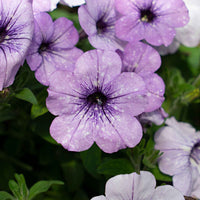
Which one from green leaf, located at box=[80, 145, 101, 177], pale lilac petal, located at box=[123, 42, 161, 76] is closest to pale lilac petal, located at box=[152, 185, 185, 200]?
green leaf, located at box=[80, 145, 101, 177]

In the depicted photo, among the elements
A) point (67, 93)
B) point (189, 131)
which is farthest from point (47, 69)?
point (189, 131)

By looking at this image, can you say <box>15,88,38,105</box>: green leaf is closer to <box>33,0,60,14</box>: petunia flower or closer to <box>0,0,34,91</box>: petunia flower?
<box>0,0,34,91</box>: petunia flower

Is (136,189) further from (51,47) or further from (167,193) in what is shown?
(51,47)

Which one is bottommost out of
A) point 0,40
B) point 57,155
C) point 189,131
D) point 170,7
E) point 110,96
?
point 57,155

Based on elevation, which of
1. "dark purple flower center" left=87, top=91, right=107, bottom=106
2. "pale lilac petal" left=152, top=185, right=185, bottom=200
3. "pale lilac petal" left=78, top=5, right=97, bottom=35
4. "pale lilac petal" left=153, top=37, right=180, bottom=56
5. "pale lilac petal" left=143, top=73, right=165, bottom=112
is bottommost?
"pale lilac petal" left=152, top=185, right=185, bottom=200

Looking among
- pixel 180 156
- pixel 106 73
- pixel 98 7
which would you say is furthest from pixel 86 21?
pixel 180 156

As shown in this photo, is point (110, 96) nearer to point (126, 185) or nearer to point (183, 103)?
point (126, 185)
